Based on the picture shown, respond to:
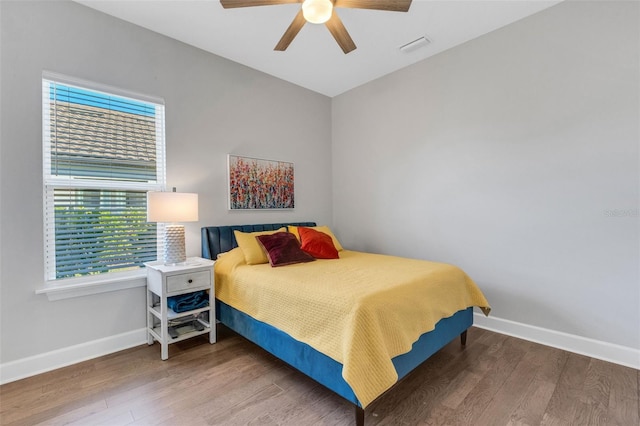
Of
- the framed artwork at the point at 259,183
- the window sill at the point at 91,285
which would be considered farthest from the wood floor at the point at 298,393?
the framed artwork at the point at 259,183

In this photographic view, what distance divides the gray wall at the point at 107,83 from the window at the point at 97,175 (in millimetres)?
84

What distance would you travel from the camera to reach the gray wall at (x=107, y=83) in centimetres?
210

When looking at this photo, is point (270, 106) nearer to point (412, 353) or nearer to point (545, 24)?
point (545, 24)

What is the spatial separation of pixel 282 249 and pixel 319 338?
1165mm

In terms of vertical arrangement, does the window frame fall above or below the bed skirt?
above

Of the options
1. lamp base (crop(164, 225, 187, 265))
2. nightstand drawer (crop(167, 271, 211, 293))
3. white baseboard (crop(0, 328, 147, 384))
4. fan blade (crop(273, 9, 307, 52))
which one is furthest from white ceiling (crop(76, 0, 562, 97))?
white baseboard (crop(0, 328, 147, 384))

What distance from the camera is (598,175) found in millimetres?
2354

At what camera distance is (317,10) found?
190 cm

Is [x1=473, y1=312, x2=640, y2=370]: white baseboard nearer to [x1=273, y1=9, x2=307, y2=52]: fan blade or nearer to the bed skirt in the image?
the bed skirt

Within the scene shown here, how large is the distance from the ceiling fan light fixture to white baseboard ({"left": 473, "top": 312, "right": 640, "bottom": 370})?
306 centimetres

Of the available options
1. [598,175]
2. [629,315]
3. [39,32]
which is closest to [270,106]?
[39,32]

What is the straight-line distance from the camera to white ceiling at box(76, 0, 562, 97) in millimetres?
2469

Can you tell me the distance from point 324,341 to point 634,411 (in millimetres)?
1876

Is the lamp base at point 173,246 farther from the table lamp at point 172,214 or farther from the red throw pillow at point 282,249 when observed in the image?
the red throw pillow at point 282,249
